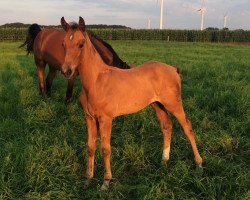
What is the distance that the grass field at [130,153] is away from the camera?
396cm

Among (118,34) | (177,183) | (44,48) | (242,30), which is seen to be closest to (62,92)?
(44,48)

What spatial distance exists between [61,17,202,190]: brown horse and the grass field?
0.34m

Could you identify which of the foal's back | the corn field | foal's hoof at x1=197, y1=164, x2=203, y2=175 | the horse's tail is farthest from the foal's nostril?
the corn field

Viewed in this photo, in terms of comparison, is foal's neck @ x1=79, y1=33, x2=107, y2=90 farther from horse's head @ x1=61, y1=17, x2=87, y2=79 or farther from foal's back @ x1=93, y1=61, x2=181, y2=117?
horse's head @ x1=61, y1=17, x2=87, y2=79

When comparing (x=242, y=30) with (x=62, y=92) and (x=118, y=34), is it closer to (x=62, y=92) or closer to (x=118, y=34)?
(x=118, y=34)

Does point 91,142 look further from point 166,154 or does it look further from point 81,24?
point 81,24

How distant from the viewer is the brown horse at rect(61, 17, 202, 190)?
373cm

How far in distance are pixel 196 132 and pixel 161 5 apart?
46.4 metres

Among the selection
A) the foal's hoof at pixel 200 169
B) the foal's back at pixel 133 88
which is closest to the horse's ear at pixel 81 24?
the foal's back at pixel 133 88

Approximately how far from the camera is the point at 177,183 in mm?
4039

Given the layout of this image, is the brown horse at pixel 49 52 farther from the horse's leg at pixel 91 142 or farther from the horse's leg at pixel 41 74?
the horse's leg at pixel 91 142

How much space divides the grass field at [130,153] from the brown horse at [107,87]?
1.12ft

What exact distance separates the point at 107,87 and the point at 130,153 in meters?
1.29

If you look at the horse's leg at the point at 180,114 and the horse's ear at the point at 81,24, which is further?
the horse's leg at the point at 180,114
